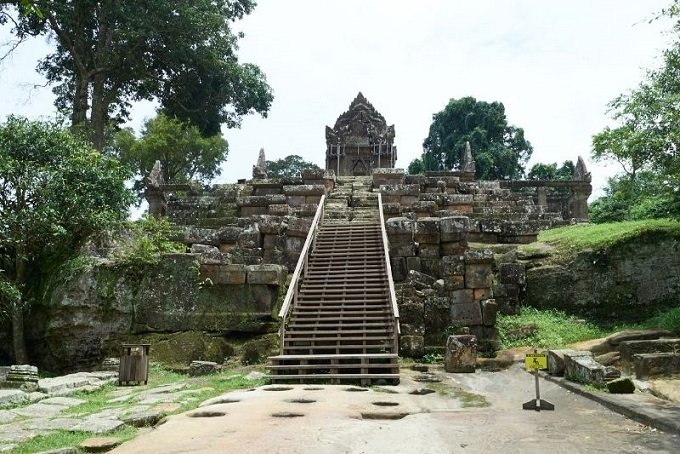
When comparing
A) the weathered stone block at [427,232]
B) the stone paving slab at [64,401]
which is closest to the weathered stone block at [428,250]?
the weathered stone block at [427,232]

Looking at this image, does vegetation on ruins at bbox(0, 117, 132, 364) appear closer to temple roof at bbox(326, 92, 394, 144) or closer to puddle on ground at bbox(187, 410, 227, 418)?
puddle on ground at bbox(187, 410, 227, 418)

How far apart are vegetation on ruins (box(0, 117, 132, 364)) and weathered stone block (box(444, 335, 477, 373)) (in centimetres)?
732

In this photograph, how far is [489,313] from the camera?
415 inches

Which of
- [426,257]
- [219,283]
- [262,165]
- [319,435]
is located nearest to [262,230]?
[219,283]

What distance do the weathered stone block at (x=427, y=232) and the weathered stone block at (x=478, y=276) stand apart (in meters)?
1.56

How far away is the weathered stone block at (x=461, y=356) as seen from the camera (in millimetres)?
9180

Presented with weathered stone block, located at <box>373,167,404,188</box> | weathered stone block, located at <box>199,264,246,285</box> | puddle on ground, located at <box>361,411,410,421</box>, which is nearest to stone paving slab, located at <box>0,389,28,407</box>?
weathered stone block, located at <box>199,264,246,285</box>

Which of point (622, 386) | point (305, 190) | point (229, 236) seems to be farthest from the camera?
point (305, 190)

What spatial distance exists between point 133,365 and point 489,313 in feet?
21.0

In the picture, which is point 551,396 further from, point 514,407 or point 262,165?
point 262,165

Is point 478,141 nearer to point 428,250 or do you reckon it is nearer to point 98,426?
point 428,250

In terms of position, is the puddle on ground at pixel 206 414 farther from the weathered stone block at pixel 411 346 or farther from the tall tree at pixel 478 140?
the tall tree at pixel 478 140

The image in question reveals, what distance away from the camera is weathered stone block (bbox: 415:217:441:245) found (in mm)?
12367

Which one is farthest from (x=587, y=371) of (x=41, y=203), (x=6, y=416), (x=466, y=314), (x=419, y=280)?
(x=41, y=203)
